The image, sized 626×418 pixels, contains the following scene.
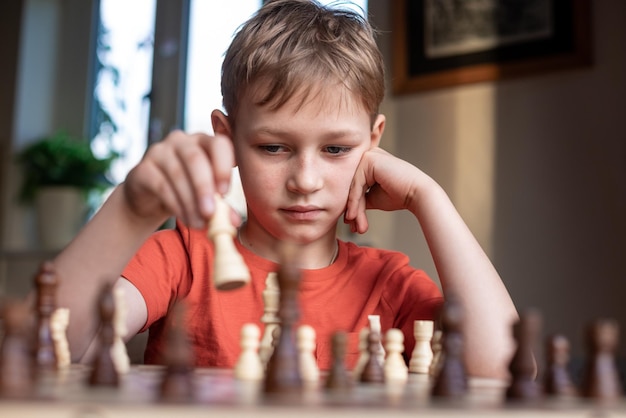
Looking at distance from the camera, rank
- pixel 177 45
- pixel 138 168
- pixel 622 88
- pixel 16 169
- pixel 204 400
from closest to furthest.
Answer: pixel 204 400 < pixel 138 168 < pixel 622 88 < pixel 177 45 < pixel 16 169

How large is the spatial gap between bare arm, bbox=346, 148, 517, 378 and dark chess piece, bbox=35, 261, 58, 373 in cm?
58

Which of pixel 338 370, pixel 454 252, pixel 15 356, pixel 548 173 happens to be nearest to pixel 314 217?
pixel 454 252

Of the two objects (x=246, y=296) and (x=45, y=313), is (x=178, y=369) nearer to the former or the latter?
(x=45, y=313)

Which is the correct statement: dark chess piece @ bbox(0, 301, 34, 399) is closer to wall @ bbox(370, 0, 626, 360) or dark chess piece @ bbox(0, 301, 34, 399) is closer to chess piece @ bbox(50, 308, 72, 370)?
chess piece @ bbox(50, 308, 72, 370)

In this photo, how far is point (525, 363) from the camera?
25.8 inches

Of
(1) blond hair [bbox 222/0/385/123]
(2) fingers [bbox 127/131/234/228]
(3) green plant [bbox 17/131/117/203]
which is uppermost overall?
(3) green plant [bbox 17/131/117/203]

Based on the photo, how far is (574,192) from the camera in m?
2.82

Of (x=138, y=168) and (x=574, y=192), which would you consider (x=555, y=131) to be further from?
(x=138, y=168)

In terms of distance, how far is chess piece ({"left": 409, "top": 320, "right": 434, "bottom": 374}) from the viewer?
106 cm

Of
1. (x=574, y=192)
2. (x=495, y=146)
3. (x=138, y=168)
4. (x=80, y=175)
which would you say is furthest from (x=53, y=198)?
(x=138, y=168)

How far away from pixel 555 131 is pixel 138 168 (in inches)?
89.7

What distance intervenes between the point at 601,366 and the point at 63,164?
3.89 meters

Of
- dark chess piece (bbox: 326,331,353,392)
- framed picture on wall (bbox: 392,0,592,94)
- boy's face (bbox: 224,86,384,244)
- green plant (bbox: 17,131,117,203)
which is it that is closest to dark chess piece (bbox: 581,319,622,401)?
dark chess piece (bbox: 326,331,353,392)

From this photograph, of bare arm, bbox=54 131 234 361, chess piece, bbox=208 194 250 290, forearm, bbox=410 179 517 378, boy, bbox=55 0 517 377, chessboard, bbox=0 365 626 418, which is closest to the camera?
chessboard, bbox=0 365 626 418
